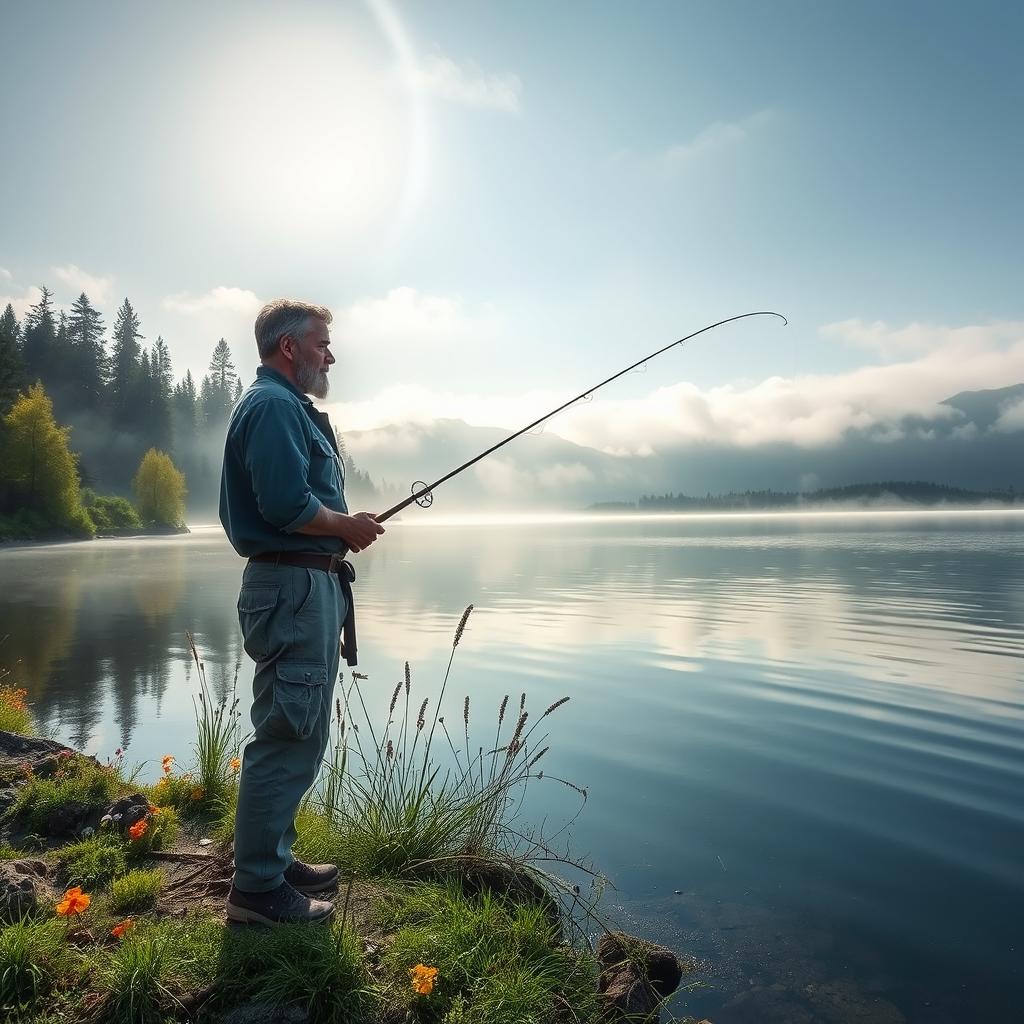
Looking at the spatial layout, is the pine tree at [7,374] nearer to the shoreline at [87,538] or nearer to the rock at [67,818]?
the shoreline at [87,538]

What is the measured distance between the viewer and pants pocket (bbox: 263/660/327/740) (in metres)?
3.57

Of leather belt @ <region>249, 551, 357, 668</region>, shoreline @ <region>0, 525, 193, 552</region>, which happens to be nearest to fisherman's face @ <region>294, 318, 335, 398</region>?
leather belt @ <region>249, 551, 357, 668</region>

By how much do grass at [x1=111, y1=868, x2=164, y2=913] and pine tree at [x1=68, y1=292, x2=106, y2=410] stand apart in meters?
126

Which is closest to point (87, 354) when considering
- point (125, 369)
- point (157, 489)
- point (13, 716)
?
point (125, 369)

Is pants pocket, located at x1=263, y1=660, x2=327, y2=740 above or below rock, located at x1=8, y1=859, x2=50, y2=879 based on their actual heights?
above

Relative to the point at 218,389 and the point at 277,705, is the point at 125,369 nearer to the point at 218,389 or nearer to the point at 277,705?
the point at 218,389

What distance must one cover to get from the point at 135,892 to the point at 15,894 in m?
0.63

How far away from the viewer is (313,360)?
4.11m

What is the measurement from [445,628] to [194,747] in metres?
10.5

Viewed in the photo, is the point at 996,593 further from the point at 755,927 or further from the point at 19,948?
the point at 19,948

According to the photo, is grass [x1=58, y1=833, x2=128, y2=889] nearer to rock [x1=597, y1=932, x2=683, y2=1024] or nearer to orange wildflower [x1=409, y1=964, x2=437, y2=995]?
orange wildflower [x1=409, y1=964, x2=437, y2=995]

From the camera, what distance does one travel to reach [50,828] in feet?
16.3

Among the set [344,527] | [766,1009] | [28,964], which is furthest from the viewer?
[766,1009]

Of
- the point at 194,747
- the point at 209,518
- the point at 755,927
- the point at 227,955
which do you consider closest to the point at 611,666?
the point at 194,747
